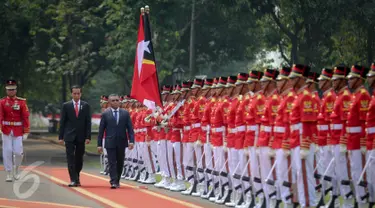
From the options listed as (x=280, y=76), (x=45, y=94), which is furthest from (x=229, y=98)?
(x=45, y=94)

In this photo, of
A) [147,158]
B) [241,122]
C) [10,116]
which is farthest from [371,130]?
[10,116]

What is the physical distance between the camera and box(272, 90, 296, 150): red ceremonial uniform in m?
14.8

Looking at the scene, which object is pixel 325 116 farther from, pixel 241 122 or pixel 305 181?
pixel 241 122

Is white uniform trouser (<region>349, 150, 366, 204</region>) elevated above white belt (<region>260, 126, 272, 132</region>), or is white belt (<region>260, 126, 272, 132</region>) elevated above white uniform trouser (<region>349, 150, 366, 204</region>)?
white belt (<region>260, 126, 272, 132</region>)

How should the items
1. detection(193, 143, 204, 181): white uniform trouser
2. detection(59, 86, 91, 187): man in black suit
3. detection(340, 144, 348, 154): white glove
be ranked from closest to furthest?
Answer: detection(340, 144, 348, 154): white glove < detection(193, 143, 204, 181): white uniform trouser < detection(59, 86, 91, 187): man in black suit

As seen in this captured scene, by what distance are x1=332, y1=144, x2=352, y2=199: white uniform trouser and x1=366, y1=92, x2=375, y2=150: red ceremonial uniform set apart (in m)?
0.80

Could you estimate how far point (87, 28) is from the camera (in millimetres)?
50188

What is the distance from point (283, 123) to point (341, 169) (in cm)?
118

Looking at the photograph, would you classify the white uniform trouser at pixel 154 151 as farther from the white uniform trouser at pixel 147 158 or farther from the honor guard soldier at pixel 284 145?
the honor guard soldier at pixel 284 145

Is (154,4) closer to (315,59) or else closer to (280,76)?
(315,59)

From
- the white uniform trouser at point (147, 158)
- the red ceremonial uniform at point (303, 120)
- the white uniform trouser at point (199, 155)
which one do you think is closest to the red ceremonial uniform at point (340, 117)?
the red ceremonial uniform at point (303, 120)

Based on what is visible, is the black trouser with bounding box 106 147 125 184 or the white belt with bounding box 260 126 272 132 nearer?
the white belt with bounding box 260 126 272 132

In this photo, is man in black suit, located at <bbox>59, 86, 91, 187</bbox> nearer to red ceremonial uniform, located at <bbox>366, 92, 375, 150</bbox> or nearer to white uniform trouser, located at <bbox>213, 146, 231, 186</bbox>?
white uniform trouser, located at <bbox>213, 146, 231, 186</bbox>

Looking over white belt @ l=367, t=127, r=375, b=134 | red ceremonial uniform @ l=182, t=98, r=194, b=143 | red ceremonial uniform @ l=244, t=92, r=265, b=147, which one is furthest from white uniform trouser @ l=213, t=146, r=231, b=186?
white belt @ l=367, t=127, r=375, b=134
